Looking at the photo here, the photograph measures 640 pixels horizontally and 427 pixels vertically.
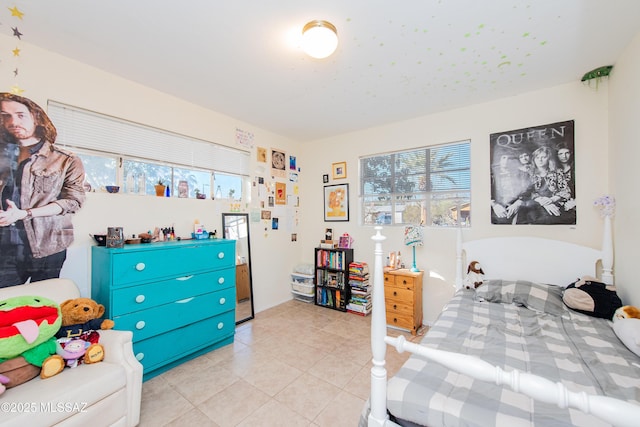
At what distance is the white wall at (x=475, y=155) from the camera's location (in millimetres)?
2361

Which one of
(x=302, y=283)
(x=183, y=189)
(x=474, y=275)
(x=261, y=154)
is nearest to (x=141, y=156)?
(x=183, y=189)

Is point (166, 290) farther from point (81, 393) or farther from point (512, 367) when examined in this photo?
point (512, 367)

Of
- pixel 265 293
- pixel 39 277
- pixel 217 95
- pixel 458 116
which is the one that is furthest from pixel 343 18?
pixel 265 293

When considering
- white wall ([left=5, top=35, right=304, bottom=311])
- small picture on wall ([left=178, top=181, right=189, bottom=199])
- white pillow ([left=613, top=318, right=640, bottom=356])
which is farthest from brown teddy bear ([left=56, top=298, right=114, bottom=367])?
white pillow ([left=613, top=318, right=640, bottom=356])

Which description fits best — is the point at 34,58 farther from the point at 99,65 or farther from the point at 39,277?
the point at 39,277

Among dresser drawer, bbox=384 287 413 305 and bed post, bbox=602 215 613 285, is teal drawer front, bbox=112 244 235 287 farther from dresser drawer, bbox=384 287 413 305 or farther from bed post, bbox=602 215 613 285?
bed post, bbox=602 215 613 285

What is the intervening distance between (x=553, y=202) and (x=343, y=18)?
99.8 inches

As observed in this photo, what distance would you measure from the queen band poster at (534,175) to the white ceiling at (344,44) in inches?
18.9

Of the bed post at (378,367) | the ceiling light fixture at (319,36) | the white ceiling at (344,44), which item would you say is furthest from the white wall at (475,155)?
the bed post at (378,367)

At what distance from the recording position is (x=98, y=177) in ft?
7.54

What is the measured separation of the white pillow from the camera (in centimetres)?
139

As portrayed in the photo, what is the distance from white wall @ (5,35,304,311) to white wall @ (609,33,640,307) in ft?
11.8

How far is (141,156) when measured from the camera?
101 inches

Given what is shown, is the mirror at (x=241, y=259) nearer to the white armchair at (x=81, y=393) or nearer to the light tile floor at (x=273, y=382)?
the light tile floor at (x=273, y=382)
